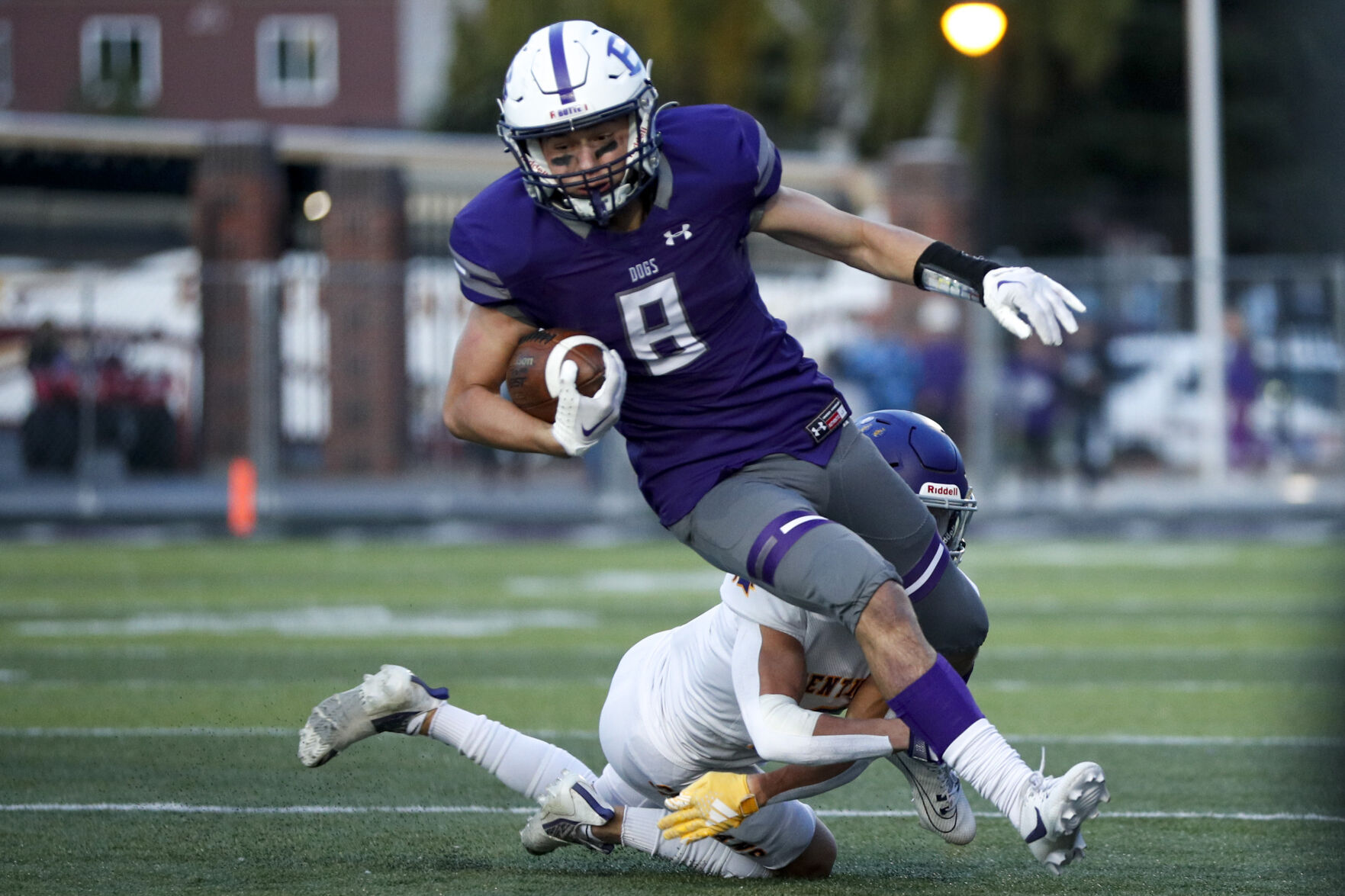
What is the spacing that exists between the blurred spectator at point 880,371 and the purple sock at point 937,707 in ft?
38.1

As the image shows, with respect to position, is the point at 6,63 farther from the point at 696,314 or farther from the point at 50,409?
the point at 696,314

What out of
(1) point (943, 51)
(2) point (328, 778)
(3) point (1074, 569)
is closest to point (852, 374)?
(3) point (1074, 569)

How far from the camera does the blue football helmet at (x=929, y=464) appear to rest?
4270 mm

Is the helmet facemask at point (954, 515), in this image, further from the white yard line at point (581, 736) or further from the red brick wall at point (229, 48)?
the red brick wall at point (229, 48)

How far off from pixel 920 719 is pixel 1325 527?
473 inches

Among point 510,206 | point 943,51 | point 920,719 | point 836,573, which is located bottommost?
point 920,719

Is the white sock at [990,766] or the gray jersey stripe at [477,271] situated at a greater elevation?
the gray jersey stripe at [477,271]

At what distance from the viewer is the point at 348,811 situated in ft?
15.8

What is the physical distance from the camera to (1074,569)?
12094mm

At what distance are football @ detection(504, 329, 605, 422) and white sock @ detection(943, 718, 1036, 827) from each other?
40.2 inches

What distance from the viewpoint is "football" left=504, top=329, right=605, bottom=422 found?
368 centimetres

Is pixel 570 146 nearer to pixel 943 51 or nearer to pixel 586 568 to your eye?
pixel 586 568

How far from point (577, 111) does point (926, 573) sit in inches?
50.4

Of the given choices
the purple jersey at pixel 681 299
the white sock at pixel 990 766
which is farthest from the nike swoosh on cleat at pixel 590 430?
the white sock at pixel 990 766
